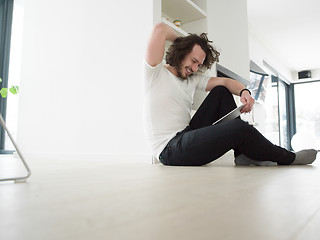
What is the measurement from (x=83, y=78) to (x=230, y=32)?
1.75 meters

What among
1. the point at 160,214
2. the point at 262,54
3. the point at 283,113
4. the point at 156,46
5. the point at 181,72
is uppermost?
the point at 262,54

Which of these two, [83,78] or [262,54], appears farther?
[262,54]

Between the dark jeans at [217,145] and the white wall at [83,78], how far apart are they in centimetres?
59

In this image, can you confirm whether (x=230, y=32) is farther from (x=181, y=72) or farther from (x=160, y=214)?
(x=160, y=214)

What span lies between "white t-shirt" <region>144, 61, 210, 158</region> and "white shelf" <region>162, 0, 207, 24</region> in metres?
1.04

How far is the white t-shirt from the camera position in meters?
1.67

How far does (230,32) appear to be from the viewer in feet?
10.6

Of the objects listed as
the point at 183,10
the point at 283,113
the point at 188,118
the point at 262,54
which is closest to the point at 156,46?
the point at 188,118

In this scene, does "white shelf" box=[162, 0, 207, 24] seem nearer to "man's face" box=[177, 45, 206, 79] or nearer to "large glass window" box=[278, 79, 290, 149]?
"man's face" box=[177, 45, 206, 79]

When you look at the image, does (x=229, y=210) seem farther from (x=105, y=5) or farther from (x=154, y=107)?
(x=105, y=5)

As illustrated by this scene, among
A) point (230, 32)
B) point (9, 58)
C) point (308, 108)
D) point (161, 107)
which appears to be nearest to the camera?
point (161, 107)

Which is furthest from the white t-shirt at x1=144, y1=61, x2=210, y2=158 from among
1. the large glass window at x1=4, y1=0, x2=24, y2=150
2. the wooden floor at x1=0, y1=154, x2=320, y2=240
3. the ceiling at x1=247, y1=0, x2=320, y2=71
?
the ceiling at x1=247, y1=0, x2=320, y2=71

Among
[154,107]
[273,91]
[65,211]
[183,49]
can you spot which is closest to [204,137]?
[154,107]

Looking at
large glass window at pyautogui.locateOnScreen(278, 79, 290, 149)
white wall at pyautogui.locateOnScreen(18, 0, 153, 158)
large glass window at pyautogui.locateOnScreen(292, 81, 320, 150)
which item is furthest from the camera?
large glass window at pyautogui.locateOnScreen(292, 81, 320, 150)
